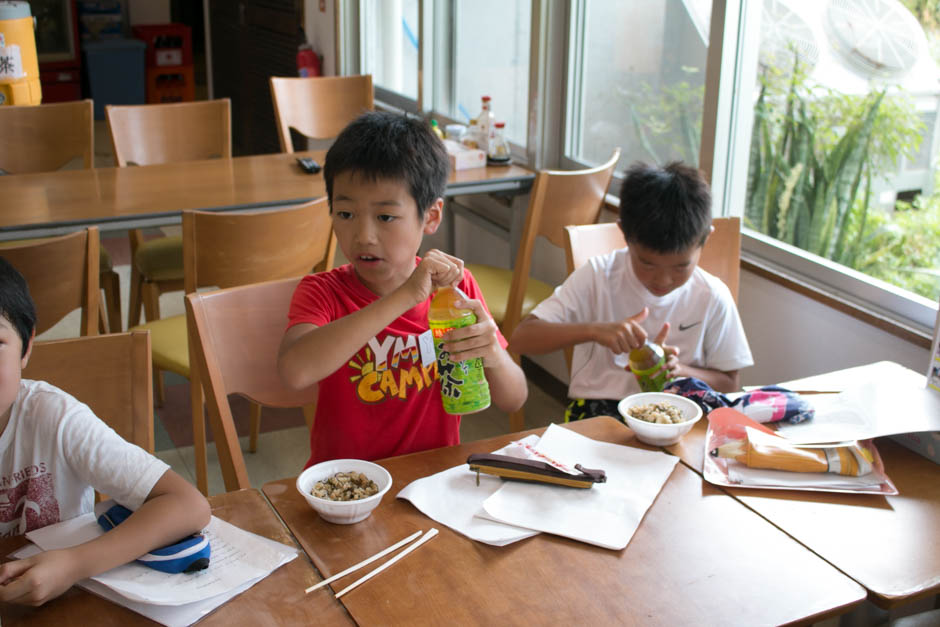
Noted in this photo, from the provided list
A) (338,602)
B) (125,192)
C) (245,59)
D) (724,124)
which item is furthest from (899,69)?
(245,59)

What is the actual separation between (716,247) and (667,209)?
0.49 metres

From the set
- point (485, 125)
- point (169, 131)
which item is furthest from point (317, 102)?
point (485, 125)

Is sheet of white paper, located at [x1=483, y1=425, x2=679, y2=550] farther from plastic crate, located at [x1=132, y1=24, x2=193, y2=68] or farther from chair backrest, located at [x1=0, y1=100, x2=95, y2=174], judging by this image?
plastic crate, located at [x1=132, y1=24, x2=193, y2=68]

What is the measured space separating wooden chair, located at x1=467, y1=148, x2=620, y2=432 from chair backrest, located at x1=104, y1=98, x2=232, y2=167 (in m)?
1.42

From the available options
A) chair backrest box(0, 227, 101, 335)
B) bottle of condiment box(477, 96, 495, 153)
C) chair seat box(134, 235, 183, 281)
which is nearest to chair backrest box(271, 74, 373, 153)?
bottle of condiment box(477, 96, 495, 153)

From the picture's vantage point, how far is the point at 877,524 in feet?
3.87

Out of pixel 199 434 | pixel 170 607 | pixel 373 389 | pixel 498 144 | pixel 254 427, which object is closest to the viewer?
pixel 170 607

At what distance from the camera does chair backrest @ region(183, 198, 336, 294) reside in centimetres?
224

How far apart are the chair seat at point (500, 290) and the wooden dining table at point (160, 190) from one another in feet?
0.95

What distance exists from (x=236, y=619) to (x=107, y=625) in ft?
0.44

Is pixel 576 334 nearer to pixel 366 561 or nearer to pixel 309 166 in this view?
pixel 366 561

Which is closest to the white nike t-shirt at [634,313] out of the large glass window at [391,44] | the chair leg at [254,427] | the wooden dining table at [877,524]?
the wooden dining table at [877,524]

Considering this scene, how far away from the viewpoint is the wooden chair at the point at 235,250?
7.34ft

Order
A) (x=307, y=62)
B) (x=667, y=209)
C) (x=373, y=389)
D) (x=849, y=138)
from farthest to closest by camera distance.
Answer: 1. (x=307, y=62)
2. (x=849, y=138)
3. (x=667, y=209)
4. (x=373, y=389)
